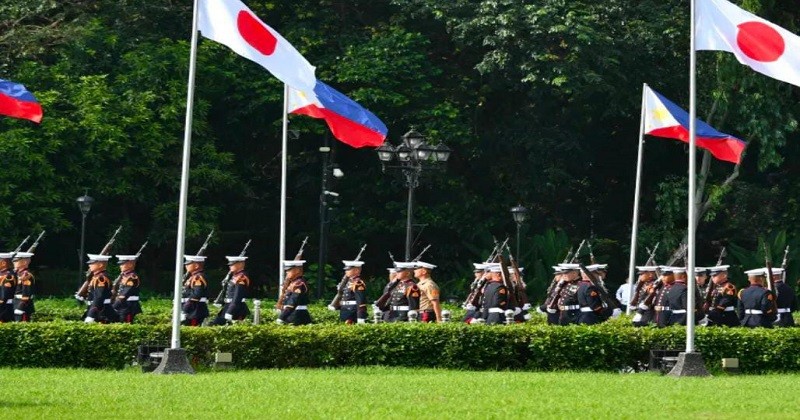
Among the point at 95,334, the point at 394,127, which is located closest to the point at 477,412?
the point at 95,334

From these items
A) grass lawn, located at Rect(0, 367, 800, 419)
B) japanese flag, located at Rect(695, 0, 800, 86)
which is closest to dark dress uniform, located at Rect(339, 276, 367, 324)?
grass lawn, located at Rect(0, 367, 800, 419)

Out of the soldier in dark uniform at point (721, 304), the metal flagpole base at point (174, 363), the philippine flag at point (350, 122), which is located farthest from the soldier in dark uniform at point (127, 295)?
the soldier in dark uniform at point (721, 304)

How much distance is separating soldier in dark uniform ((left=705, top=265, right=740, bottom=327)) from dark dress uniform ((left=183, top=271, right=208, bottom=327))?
333 inches

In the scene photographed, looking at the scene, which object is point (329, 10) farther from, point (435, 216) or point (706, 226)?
point (706, 226)

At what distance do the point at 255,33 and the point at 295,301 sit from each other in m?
5.66

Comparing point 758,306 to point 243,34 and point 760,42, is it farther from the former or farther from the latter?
point 243,34

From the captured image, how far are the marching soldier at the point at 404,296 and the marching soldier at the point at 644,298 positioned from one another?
378 centimetres

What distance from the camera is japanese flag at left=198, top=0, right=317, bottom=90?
74.9 ft

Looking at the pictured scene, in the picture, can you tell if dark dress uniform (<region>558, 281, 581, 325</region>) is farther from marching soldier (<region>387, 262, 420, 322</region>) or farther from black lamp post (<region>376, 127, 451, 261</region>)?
black lamp post (<region>376, 127, 451, 261</region>)

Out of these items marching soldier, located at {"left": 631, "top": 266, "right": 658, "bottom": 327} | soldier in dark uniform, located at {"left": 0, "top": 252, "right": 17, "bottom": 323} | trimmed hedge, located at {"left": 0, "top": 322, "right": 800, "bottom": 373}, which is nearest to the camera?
trimmed hedge, located at {"left": 0, "top": 322, "right": 800, "bottom": 373}

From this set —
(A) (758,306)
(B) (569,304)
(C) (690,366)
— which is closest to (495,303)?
(B) (569,304)

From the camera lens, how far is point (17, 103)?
26.0m

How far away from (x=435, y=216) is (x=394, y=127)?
2779mm

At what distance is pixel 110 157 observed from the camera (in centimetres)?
4184
